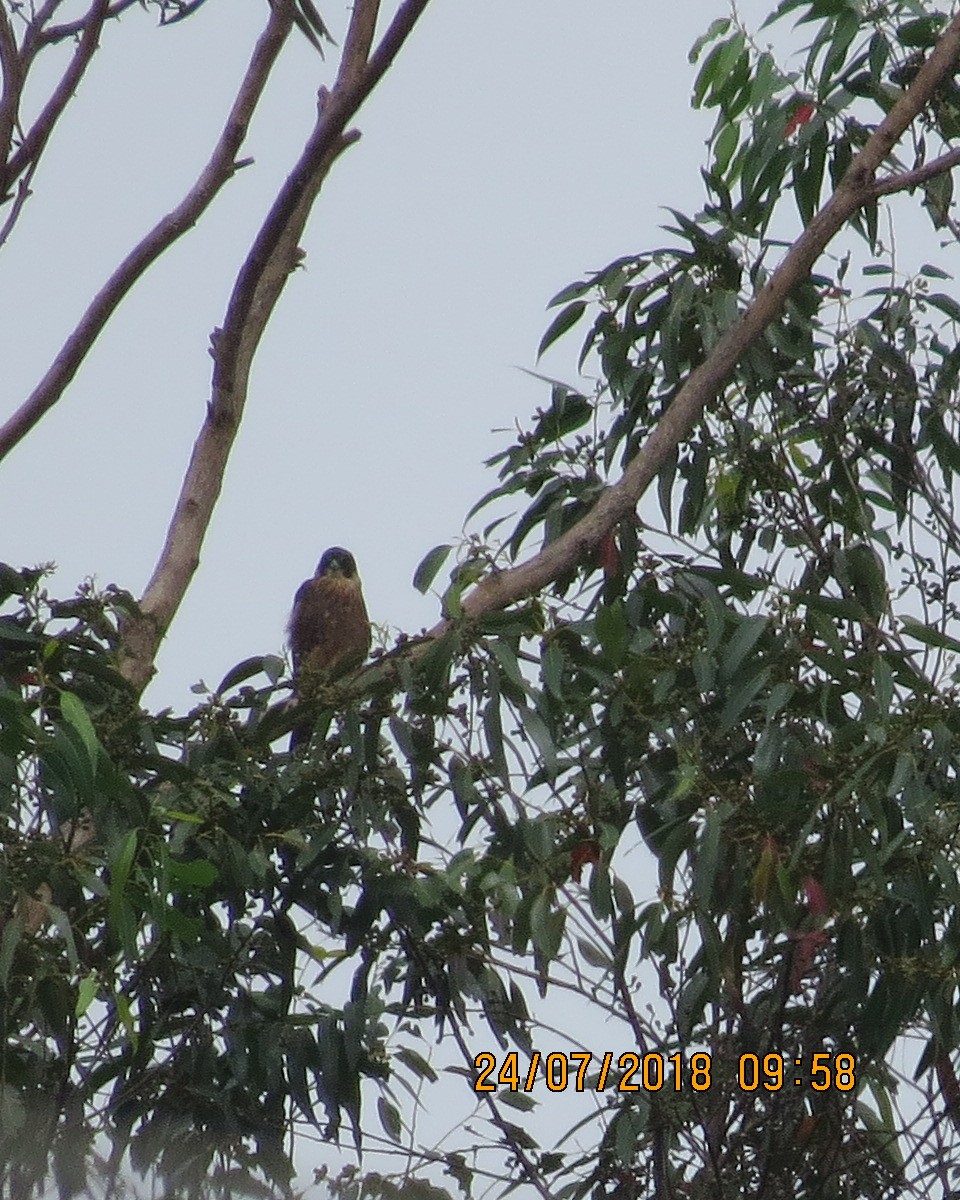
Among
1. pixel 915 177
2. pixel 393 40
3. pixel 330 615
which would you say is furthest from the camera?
pixel 330 615

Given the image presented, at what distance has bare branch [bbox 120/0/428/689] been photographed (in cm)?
268

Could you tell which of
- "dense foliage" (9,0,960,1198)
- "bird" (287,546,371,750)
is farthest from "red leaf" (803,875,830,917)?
"bird" (287,546,371,750)

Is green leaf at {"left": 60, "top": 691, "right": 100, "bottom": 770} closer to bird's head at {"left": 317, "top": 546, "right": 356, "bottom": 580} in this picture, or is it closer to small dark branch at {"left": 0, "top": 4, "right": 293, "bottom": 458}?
small dark branch at {"left": 0, "top": 4, "right": 293, "bottom": 458}

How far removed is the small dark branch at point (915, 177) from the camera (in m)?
2.84

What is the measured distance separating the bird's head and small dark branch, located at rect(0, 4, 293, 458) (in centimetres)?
211

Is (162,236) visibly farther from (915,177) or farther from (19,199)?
(915,177)

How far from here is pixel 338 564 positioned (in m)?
4.90

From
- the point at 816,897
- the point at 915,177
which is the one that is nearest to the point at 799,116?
the point at 915,177

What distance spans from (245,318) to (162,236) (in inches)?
12.2

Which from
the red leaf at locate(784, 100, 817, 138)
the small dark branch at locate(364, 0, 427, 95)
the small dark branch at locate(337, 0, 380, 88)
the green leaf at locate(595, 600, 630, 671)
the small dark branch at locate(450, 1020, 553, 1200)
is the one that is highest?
the red leaf at locate(784, 100, 817, 138)

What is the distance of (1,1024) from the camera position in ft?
7.75

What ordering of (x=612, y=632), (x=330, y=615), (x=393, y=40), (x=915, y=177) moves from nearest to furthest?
(x=612, y=632) < (x=393, y=40) < (x=915, y=177) < (x=330, y=615)

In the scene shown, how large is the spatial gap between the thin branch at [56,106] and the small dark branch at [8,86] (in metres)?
0.02
